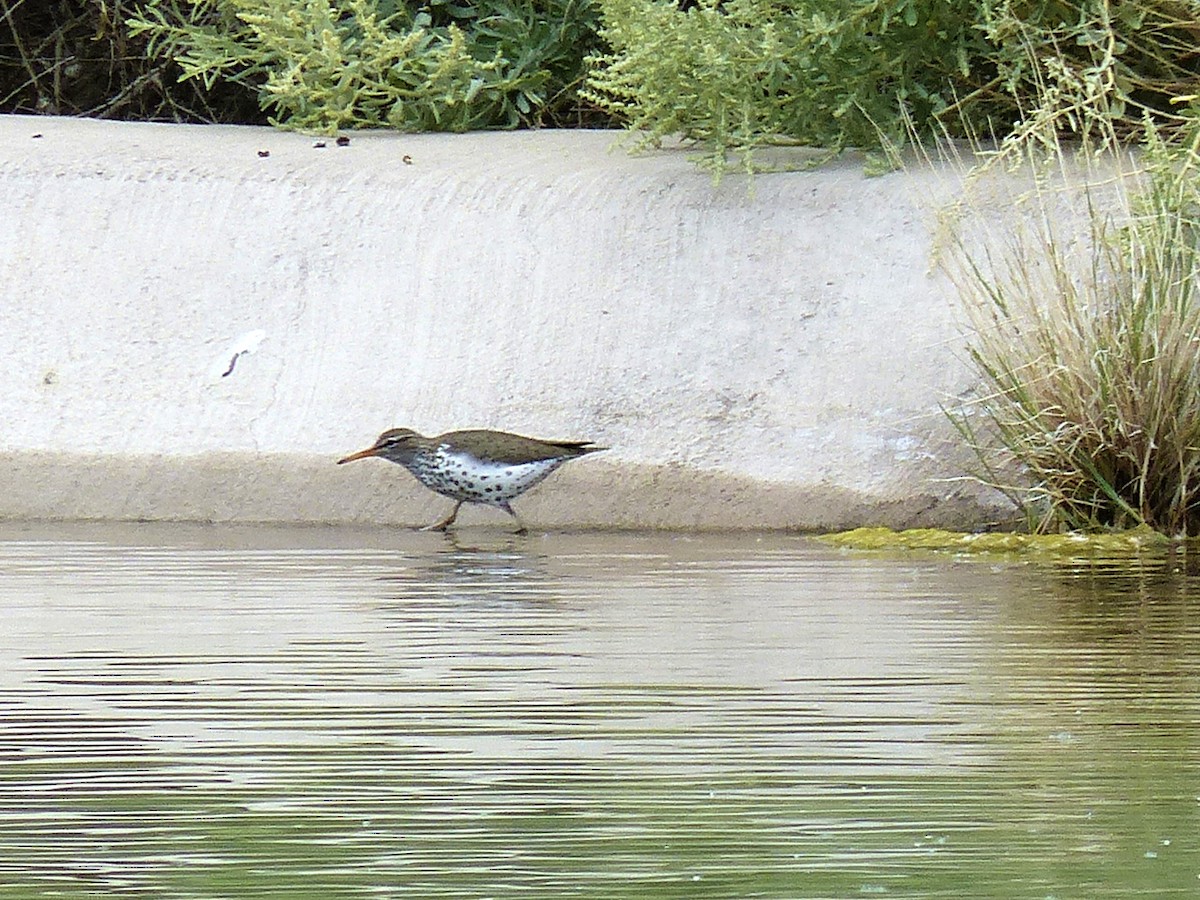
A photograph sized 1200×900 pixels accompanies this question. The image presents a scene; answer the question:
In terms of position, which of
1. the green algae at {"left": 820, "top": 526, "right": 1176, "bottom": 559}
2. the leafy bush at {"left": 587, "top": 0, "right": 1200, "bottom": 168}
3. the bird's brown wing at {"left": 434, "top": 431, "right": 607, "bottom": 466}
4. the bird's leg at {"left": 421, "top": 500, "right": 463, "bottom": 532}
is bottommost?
the bird's leg at {"left": 421, "top": 500, "right": 463, "bottom": 532}

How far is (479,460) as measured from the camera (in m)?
8.08

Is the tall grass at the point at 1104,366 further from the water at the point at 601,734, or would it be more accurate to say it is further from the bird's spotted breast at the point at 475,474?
the bird's spotted breast at the point at 475,474

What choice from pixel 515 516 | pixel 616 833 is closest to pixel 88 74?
pixel 515 516

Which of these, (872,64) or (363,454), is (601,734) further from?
(872,64)

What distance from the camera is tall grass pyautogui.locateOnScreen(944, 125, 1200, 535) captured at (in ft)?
24.8

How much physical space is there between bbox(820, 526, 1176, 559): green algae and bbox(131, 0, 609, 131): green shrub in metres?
3.37

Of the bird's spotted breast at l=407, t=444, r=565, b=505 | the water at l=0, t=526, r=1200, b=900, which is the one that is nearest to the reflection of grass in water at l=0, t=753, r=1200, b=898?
the water at l=0, t=526, r=1200, b=900

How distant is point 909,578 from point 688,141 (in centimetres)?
365

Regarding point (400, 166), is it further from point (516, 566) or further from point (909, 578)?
point (909, 578)

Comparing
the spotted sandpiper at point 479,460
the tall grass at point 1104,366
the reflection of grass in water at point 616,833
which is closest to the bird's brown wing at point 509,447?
the spotted sandpiper at point 479,460

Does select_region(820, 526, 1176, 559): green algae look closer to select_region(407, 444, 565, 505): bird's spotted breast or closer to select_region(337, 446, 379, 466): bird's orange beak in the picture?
select_region(407, 444, 565, 505): bird's spotted breast

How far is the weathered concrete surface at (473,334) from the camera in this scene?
8.36m

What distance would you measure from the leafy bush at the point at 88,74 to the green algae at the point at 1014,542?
548cm

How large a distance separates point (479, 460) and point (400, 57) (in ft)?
9.48
